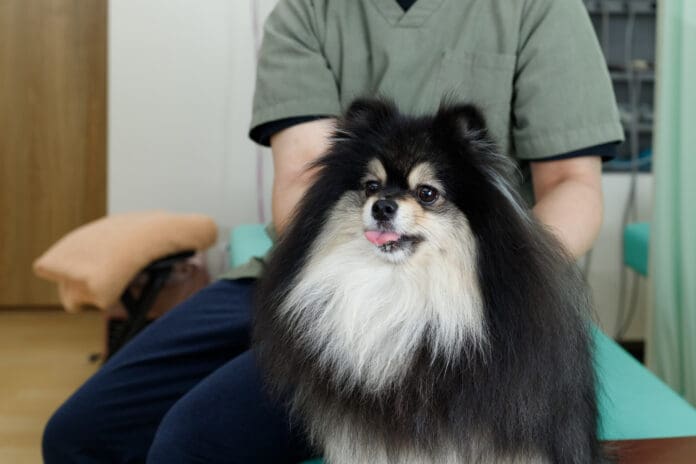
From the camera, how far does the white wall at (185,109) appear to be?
3.08 meters

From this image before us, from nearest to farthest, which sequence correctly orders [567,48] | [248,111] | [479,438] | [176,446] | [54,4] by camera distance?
[479,438], [176,446], [567,48], [248,111], [54,4]

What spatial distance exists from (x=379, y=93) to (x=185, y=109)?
190 centimetres

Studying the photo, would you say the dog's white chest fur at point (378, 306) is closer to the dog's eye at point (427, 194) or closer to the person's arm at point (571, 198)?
the dog's eye at point (427, 194)

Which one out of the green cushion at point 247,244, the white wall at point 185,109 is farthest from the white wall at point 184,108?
the green cushion at point 247,244

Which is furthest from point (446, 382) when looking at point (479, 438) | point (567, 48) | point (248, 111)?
point (248, 111)

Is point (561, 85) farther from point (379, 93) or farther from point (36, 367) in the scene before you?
point (36, 367)

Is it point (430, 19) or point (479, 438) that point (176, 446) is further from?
point (430, 19)

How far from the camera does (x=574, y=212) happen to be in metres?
1.36

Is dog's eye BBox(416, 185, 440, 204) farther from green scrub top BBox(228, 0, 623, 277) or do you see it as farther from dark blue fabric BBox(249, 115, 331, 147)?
dark blue fabric BBox(249, 115, 331, 147)

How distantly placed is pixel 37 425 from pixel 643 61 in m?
2.45

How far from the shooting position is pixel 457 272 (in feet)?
3.34

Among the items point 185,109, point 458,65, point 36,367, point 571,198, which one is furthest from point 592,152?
point 36,367

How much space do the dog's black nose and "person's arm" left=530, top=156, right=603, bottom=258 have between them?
372mm

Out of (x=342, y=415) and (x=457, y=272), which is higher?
(x=457, y=272)
